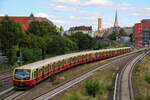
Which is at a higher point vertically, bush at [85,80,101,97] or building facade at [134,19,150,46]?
building facade at [134,19,150,46]

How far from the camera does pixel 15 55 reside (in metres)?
36.8

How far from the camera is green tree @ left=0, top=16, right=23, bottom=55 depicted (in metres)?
39.2

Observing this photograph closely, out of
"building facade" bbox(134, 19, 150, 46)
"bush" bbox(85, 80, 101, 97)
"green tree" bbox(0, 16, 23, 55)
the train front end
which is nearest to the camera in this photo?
"bush" bbox(85, 80, 101, 97)

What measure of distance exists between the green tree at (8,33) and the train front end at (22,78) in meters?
19.8

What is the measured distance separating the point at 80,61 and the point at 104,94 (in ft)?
69.1

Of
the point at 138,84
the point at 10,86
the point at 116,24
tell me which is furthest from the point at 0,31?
the point at 116,24

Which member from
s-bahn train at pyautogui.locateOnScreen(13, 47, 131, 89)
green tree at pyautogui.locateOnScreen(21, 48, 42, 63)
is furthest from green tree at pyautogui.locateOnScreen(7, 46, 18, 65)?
s-bahn train at pyautogui.locateOnScreen(13, 47, 131, 89)

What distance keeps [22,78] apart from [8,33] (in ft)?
69.8

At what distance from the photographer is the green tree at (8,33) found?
39.2 metres

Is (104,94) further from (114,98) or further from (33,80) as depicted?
(33,80)

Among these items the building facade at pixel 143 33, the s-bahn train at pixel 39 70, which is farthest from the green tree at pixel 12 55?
the building facade at pixel 143 33

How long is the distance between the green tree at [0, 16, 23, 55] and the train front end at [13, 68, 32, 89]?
19816 millimetres

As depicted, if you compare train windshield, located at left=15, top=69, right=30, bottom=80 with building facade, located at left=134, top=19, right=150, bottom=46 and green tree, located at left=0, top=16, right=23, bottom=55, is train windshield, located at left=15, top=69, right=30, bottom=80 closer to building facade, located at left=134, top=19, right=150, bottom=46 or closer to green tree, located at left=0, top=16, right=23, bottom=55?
green tree, located at left=0, top=16, right=23, bottom=55

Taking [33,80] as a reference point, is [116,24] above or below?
above
